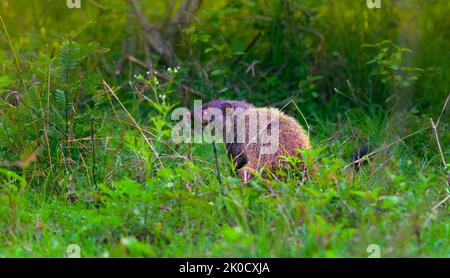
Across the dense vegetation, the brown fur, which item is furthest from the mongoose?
the dense vegetation

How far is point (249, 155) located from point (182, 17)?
242 centimetres

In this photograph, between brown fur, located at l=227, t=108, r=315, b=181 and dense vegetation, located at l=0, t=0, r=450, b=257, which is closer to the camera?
dense vegetation, located at l=0, t=0, r=450, b=257

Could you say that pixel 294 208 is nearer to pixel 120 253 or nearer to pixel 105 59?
pixel 120 253

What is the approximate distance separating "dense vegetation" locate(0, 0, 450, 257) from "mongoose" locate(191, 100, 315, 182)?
0.16m

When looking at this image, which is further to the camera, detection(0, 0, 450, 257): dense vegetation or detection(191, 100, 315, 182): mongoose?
detection(191, 100, 315, 182): mongoose

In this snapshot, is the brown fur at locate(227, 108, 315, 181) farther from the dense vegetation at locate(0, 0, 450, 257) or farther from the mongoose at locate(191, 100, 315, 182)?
the dense vegetation at locate(0, 0, 450, 257)

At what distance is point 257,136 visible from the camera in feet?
16.3

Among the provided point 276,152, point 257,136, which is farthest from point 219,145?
point 276,152

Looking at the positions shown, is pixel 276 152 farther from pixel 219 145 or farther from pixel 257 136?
pixel 219 145

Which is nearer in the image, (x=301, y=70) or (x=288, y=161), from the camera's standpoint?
(x=288, y=161)

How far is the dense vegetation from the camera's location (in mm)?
3750

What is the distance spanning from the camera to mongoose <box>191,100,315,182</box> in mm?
4773
